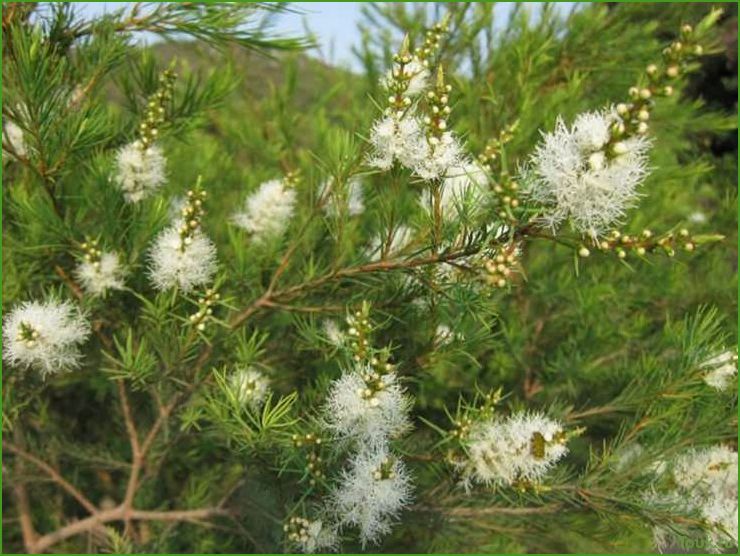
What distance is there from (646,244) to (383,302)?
0.33 metres

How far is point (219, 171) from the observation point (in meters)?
1.35

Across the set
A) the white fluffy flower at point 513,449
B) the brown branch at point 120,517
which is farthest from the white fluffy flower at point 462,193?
the brown branch at point 120,517

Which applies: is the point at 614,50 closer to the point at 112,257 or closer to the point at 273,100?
the point at 273,100

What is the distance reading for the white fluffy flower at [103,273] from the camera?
775 mm

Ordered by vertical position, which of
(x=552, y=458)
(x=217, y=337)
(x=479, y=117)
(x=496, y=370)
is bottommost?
(x=496, y=370)

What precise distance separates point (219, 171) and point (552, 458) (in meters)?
0.98

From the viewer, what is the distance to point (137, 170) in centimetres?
79

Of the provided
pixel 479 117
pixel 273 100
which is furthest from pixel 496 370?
pixel 273 100

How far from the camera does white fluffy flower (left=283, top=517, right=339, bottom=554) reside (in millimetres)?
672

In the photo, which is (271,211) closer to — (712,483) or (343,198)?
(343,198)

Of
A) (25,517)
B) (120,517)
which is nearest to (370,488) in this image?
(120,517)

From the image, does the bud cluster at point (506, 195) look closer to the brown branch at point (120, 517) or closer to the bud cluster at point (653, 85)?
the bud cluster at point (653, 85)

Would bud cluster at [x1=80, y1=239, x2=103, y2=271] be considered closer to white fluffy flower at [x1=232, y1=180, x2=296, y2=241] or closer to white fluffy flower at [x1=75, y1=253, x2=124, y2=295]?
white fluffy flower at [x1=75, y1=253, x2=124, y2=295]

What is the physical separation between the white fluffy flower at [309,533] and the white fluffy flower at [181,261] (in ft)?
0.92
